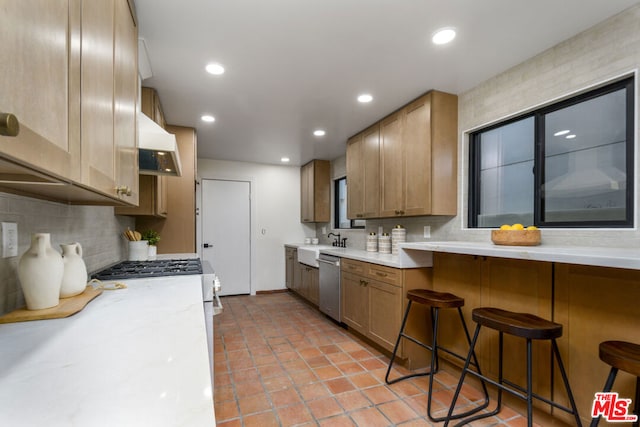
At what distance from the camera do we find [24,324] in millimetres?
937

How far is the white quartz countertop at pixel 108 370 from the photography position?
1.58 ft

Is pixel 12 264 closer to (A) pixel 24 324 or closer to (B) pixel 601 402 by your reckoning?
(A) pixel 24 324

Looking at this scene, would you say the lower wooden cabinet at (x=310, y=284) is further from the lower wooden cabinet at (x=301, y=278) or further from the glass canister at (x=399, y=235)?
the glass canister at (x=399, y=235)

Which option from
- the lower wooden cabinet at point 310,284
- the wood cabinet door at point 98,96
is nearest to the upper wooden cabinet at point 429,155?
the lower wooden cabinet at point 310,284

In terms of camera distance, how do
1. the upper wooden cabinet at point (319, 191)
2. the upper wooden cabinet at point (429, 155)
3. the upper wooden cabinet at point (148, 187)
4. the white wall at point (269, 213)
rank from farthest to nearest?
the white wall at point (269, 213) < the upper wooden cabinet at point (319, 191) < the upper wooden cabinet at point (429, 155) < the upper wooden cabinet at point (148, 187)

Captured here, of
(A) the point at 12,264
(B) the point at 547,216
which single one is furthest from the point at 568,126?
(A) the point at 12,264

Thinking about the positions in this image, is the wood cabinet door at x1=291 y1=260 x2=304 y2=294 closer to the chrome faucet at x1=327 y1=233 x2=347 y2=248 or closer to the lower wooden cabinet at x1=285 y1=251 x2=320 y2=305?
the lower wooden cabinet at x1=285 y1=251 x2=320 y2=305

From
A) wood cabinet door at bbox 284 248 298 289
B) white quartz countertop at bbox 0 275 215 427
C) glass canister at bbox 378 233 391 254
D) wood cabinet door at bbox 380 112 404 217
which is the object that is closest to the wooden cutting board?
white quartz countertop at bbox 0 275 215 427

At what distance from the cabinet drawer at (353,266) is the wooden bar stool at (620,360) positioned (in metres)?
1.92

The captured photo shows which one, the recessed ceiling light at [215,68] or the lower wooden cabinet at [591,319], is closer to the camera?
the lower wooden cabinet at [591,319]

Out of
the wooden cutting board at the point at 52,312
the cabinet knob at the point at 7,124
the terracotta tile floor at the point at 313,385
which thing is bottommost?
the terracotta tile floor at the point at 313,385

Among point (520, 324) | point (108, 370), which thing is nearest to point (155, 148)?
point (108, 370)

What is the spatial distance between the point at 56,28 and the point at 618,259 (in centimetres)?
198

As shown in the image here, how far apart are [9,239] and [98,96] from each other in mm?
614
